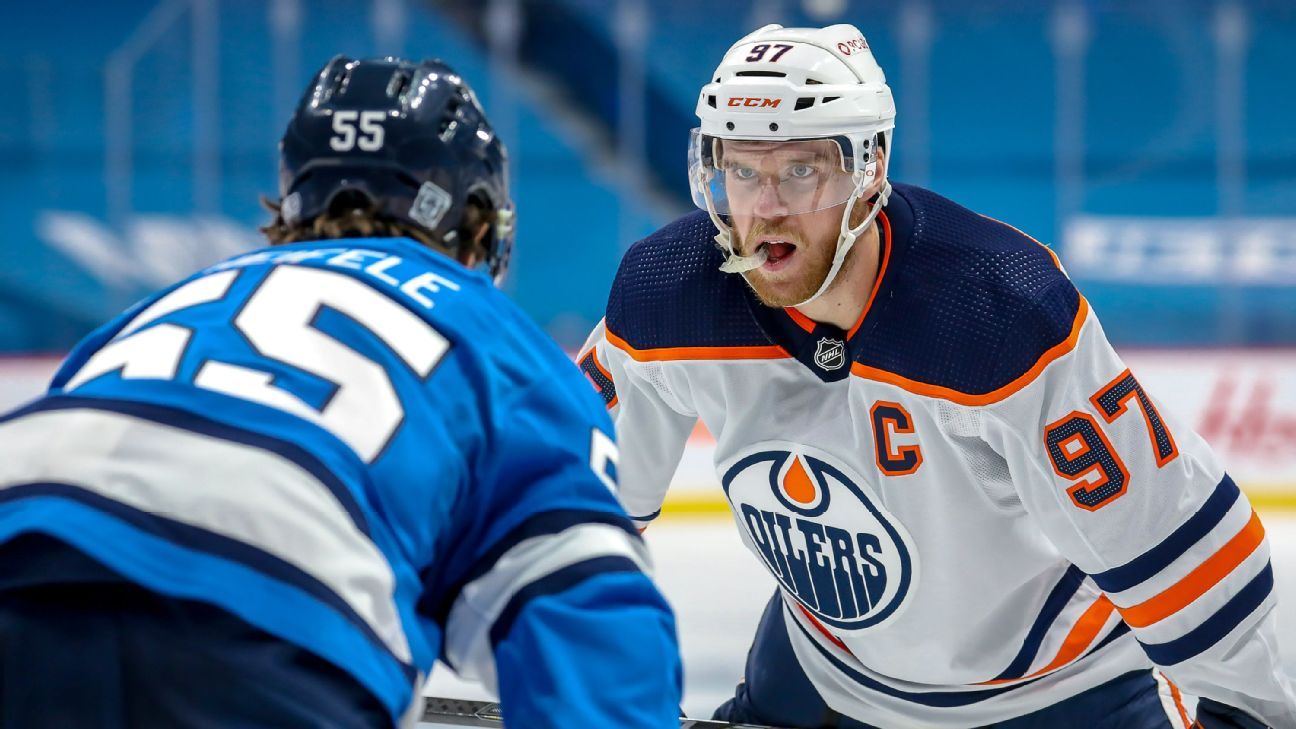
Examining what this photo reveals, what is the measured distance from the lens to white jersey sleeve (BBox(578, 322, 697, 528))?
→ 1.98 m

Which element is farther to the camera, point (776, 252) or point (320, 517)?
point (776, 252)

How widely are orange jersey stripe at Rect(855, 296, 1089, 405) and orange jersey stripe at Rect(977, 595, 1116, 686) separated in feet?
1.27

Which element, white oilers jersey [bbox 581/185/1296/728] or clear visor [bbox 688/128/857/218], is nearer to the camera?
white oilers jersey [bbox 581/185/1296/728]

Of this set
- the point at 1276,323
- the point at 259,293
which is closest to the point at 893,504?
the point at 259,293

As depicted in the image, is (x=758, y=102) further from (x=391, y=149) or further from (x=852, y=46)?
(x=391, y=149)

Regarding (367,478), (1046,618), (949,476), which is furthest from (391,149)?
(1046,618)

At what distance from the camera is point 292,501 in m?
0.90

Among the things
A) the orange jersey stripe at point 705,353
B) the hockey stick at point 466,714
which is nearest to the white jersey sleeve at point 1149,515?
the orange jersey stripe at point 705,353

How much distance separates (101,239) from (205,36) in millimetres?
964

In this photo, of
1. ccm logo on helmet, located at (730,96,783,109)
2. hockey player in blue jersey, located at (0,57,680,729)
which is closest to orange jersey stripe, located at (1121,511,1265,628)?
ccm logo on helmet, located at (730,96,783,109)

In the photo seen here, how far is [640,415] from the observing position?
79.9 inches

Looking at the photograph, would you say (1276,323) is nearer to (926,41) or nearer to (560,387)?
(926,41)

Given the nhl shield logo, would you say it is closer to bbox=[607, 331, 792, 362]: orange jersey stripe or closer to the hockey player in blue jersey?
bbox=[607, 331, 792, 362]: orange jersey stripe

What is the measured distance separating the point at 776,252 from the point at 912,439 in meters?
0.27
